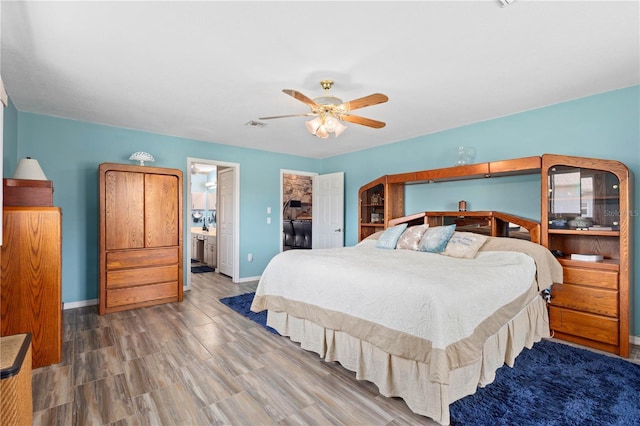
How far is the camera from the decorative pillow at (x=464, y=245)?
3.18 metres

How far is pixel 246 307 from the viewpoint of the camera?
3996mm

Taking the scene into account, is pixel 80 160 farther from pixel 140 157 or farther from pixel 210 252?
pixel 210 252

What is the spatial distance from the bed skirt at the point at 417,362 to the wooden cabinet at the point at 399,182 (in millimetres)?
1385

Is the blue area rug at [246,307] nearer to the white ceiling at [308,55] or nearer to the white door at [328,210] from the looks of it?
the white door at [328,210]

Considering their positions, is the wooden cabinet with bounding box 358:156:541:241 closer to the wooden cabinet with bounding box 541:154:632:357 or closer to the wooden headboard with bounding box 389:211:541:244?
the wooden cabinet with bounding box 541:154:632:357

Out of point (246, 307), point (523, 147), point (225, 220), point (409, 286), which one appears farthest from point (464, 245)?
point (225, 220)

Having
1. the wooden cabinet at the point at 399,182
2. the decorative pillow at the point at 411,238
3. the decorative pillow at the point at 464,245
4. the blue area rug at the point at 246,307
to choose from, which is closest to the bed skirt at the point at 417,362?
the blue area rug at the point at 246,307

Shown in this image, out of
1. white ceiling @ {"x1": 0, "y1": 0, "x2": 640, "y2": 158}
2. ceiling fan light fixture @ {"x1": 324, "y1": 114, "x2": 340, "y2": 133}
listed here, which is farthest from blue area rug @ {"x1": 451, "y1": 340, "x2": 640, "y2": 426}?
white ceiling @ {"x1": 0, "y1": 0, "x2": 640, "y2": 158}

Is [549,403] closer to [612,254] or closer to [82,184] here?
[612,254]

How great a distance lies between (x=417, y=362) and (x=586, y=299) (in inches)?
83.7

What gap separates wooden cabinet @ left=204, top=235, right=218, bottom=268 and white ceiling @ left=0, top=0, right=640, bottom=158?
139 inches

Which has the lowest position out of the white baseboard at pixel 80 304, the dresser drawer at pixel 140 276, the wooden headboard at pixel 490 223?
the white baseboard at pixel 80 304

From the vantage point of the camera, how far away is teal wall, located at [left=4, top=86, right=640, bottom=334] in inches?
121

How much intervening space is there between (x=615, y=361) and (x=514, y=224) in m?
1.47
